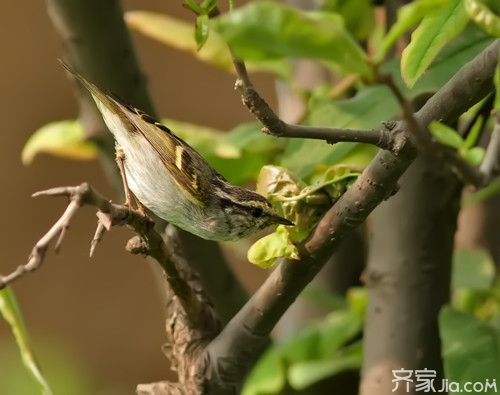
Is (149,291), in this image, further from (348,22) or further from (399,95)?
(399,95)

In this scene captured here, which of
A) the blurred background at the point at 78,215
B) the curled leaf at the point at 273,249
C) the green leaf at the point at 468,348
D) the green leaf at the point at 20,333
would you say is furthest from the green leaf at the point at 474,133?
the blurred background at the point at 78,215

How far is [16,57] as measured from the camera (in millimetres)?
2549

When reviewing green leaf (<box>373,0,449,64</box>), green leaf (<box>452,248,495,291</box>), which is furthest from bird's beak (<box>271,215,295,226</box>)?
green leaf (<box>452,248,495,291</box>)

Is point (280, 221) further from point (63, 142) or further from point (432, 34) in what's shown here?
point (63, 142)

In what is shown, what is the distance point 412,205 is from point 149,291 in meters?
1.71

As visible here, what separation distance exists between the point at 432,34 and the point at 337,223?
0.19 metres

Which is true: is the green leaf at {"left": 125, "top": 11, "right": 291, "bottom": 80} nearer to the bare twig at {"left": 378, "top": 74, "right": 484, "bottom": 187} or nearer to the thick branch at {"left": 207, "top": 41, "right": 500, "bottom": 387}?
the thick branch at {"left": 207, "top": 41, "right": 500, "bottom": 387}

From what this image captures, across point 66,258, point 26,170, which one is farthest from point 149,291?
point 26,170

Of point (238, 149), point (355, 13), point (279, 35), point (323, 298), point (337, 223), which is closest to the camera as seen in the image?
point (279, 35)

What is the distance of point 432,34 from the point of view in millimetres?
644

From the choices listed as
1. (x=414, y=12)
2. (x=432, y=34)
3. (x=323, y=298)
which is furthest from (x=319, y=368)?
(x=414, y=12)

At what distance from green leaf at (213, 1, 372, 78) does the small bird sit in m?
0.46

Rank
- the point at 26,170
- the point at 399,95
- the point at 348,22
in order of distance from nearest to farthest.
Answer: the point at 399,95, the point at 348,22, the point at 26,170

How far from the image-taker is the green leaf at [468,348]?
0.89 meters
